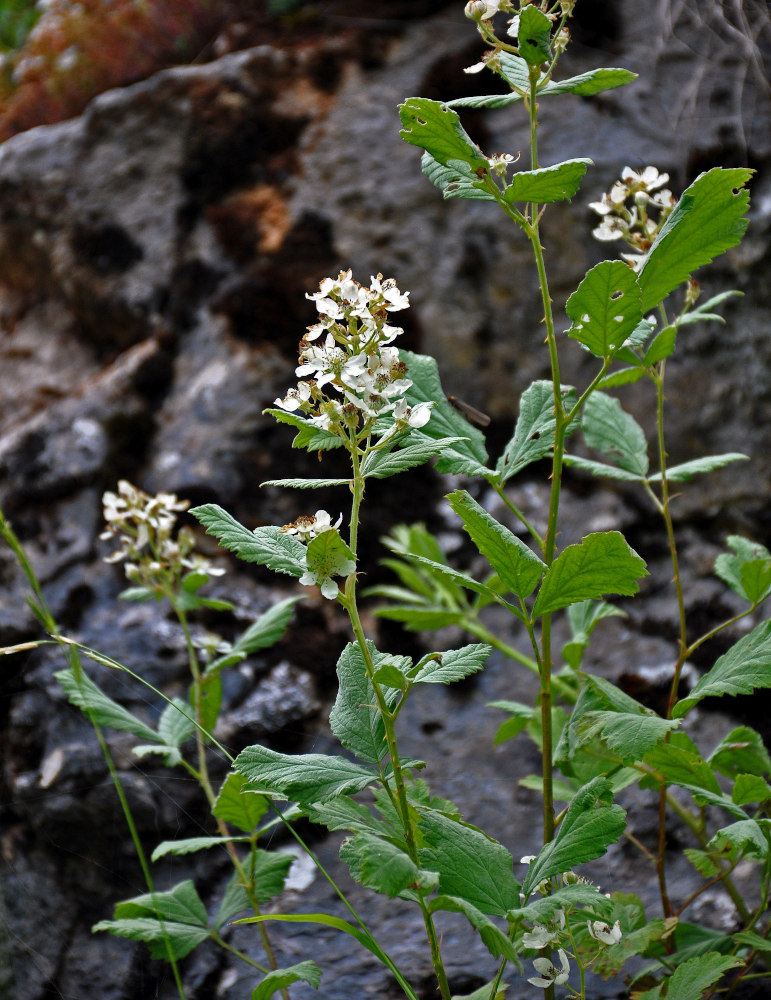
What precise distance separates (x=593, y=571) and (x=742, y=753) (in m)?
0.56

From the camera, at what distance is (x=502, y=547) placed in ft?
3.16

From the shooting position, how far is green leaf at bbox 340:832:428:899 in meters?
0.79

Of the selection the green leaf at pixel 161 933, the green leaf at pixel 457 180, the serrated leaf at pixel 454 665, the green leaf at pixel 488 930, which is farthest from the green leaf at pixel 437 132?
the green leaf at pixel 161 933

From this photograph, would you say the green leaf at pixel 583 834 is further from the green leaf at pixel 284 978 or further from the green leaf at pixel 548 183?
the green leaf at pixel 548 183

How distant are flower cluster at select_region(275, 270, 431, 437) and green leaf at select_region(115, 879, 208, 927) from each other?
32.2 inches

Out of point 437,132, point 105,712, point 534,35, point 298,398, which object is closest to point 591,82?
point 534,35

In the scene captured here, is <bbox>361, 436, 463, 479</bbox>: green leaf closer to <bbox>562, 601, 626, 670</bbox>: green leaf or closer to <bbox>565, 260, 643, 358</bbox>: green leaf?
<bbox>565, 260, 643, 358</bbox>: green leaf

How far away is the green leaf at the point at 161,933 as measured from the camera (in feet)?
3.85

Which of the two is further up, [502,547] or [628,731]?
[502,547]

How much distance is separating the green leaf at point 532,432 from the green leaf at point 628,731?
1.12ft

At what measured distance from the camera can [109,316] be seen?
→ 7.97 ft

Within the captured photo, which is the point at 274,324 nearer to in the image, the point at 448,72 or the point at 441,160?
the point at 448,72

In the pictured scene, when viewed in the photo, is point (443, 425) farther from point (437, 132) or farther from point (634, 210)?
point (634, 210)

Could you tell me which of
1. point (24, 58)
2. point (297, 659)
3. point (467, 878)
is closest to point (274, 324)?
point (297, 659)
